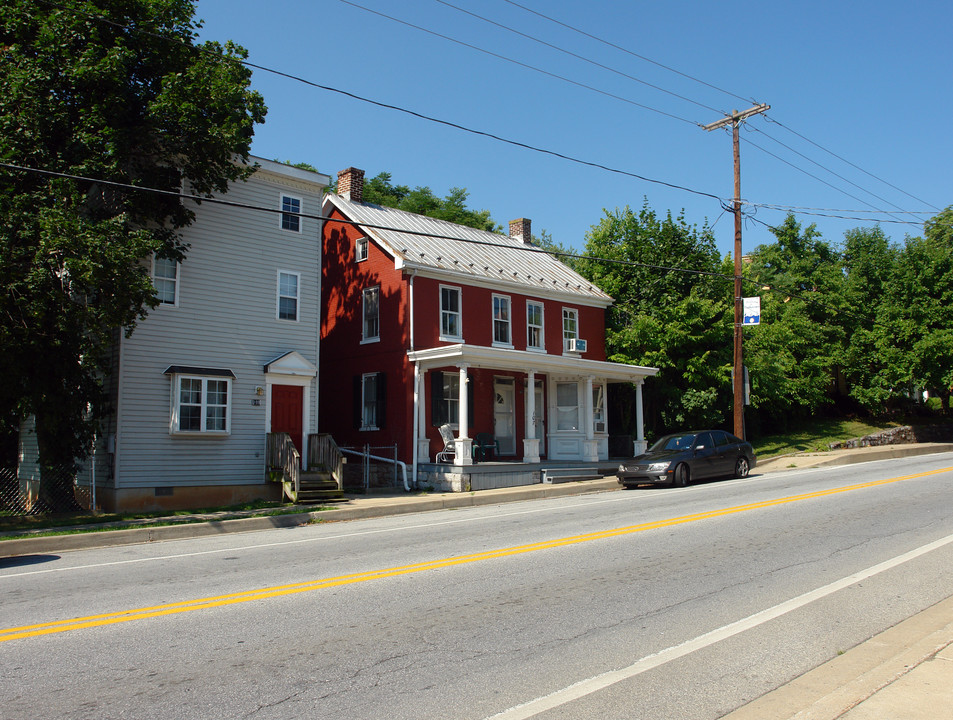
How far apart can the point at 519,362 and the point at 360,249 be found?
695 cm

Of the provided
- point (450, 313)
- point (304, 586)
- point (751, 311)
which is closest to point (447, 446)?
point (450, 313)

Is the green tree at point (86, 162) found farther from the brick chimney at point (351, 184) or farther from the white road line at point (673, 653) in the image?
the white road line at point (673, 653)

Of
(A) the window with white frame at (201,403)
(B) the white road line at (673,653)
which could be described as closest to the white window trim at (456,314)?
(A) the window with white frame at (201,403)

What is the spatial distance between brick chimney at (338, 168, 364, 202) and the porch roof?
7608 millimetres

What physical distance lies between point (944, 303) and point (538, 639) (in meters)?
39.6

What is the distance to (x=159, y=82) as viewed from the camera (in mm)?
17562

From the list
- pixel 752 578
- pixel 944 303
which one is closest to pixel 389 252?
pixel 752 578

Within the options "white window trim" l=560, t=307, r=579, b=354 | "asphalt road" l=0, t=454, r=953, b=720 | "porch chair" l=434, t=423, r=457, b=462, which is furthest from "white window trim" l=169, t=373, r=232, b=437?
"white window trim" l=560, t=307, r=579, b=354

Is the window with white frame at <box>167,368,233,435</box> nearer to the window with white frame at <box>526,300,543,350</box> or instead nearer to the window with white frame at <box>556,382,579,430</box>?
the window with white frame at <box>526,300,543,350</box>

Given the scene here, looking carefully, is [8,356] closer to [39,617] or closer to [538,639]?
[39,617]

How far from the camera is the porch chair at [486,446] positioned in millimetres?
23734

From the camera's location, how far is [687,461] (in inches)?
776

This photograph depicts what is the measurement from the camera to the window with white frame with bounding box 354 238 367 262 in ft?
82.9

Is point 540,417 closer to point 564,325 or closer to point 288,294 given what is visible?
point 564,325
